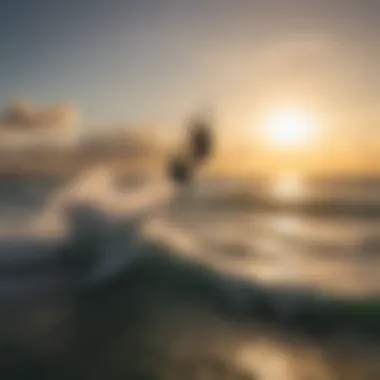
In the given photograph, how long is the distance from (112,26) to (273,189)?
446 mm

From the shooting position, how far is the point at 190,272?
1.06 meters

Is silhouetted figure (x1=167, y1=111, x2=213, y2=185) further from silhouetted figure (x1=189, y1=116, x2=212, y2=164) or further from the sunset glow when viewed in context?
the sunset glow

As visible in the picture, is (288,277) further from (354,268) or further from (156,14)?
(156,14)

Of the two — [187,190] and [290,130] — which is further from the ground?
[290,130]

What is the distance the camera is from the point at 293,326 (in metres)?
1.03

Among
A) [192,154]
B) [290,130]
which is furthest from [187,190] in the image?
[290,130]

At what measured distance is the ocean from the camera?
1.01 m

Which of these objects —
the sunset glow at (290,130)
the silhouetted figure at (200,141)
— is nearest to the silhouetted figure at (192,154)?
the silhouetted figure at (200,141)

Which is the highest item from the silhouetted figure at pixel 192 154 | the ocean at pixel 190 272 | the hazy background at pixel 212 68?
the hazy background at pixel 212 68

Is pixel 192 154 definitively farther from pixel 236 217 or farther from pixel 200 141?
pixel 236 217

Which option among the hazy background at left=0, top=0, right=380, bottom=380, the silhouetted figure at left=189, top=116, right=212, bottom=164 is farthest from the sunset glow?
the silhouetted figure at left=189, top=116, right=212, bottom=164

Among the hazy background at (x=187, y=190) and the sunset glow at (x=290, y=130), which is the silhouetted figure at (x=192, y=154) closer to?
the hazy background at (x=187, y=190)

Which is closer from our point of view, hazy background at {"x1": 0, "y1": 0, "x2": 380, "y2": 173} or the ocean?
the ocean

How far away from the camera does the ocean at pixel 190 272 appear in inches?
39.6
